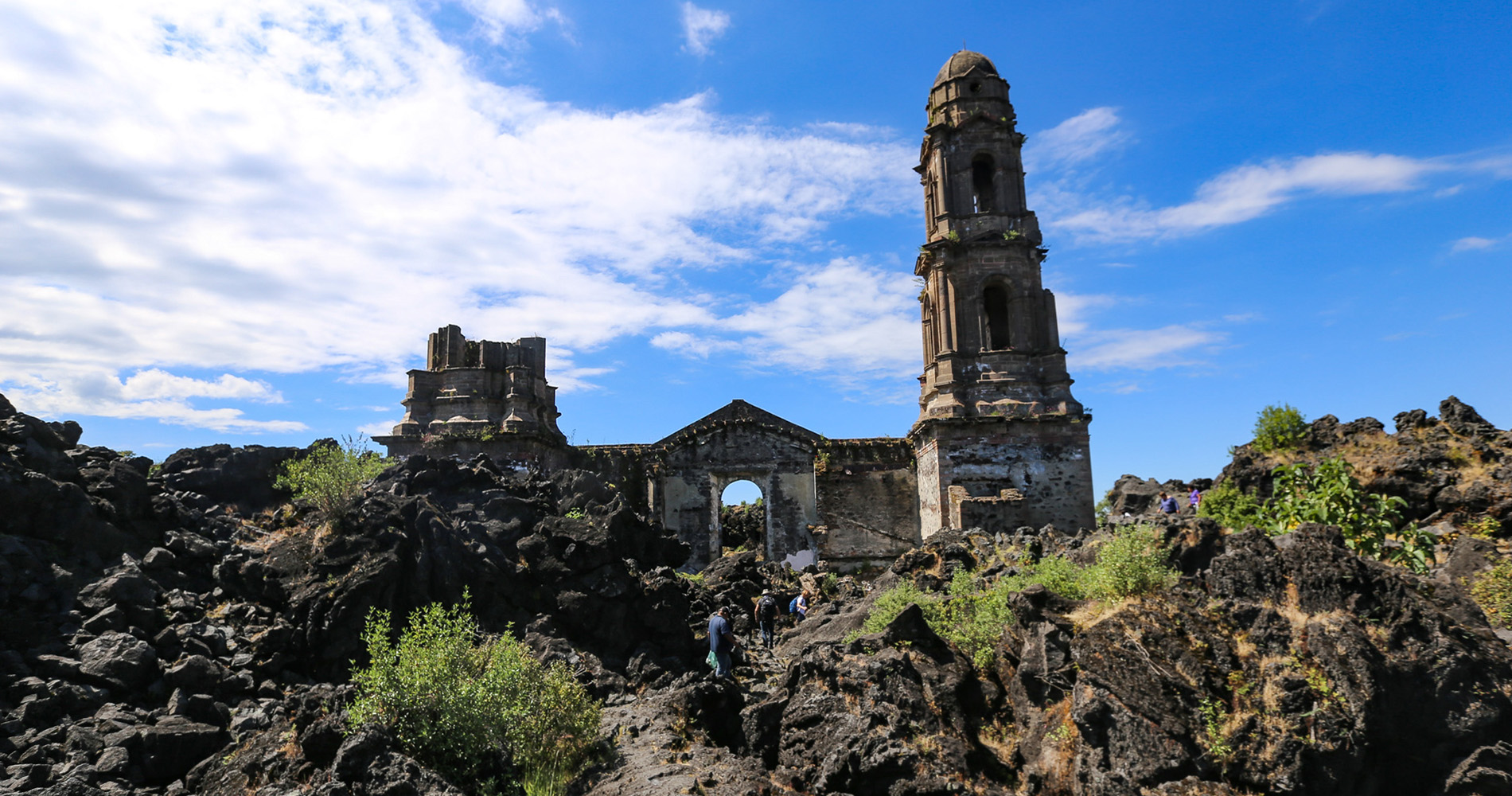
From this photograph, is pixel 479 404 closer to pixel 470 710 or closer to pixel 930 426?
pixel 930 426

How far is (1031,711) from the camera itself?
380 inches

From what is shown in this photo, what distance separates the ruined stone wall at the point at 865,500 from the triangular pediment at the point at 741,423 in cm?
98

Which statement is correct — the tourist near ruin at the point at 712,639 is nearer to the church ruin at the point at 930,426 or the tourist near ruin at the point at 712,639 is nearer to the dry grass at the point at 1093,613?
the dry grass at the point at 1093,613

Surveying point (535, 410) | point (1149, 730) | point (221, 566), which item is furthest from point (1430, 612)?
point (535, 410)

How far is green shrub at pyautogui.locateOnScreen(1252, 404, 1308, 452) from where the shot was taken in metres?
21.1

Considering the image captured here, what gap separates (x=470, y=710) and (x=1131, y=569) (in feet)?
26.8

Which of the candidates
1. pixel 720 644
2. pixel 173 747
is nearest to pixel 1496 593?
pixel 720 644

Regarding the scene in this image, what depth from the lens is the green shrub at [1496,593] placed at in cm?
1122

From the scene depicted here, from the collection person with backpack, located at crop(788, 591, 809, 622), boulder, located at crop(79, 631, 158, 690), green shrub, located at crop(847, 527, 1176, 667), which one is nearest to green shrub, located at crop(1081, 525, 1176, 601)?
green shrub, located at crop(847, 527, 1176, 667)

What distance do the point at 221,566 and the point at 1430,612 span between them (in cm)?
1685

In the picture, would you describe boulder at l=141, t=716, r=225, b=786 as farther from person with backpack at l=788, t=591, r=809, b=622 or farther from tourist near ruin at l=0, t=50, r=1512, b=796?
person with backpack at l=788, t=591, r=809, b=622

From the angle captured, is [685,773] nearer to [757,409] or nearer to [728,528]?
[757,409]

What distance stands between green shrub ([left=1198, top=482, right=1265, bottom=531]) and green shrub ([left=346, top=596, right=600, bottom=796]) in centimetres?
1265

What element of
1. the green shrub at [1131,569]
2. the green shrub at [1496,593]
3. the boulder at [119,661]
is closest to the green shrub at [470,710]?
the boulder at [119,661]
